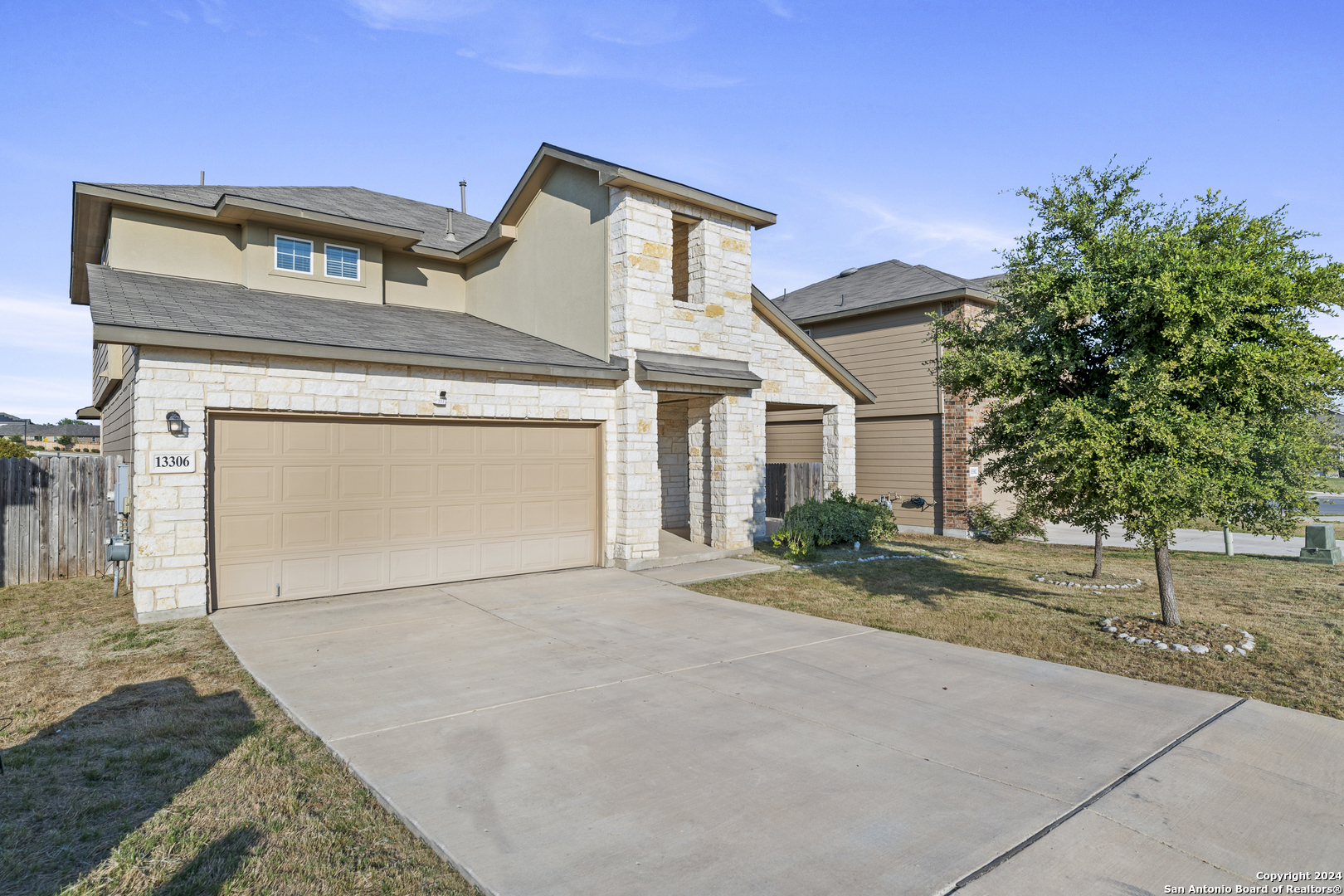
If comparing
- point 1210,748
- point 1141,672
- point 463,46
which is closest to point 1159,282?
point 1141,672

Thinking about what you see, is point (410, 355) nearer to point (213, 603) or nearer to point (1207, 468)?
point (213, 603)

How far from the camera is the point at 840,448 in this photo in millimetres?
16359

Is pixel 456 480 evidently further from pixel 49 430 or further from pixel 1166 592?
pixel 49 430

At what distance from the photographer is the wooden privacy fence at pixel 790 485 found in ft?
55.8

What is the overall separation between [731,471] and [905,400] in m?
6.24

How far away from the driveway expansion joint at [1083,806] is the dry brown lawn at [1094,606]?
3.38ft

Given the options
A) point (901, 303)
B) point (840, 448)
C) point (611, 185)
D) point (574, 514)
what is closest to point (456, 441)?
point (574, 514)

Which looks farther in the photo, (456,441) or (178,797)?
(456,441)

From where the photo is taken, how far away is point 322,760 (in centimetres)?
450

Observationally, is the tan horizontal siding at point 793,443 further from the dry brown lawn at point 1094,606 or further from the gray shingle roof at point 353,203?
the gray shingle roof at point 353,203

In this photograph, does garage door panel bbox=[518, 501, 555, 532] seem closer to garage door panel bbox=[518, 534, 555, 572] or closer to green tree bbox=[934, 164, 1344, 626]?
garage door panel bbox=[518, 534, 555, 572]

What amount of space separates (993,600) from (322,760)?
8.04 m

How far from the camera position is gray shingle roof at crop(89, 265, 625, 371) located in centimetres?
871

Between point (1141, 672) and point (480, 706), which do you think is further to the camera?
point (1141, 672)
